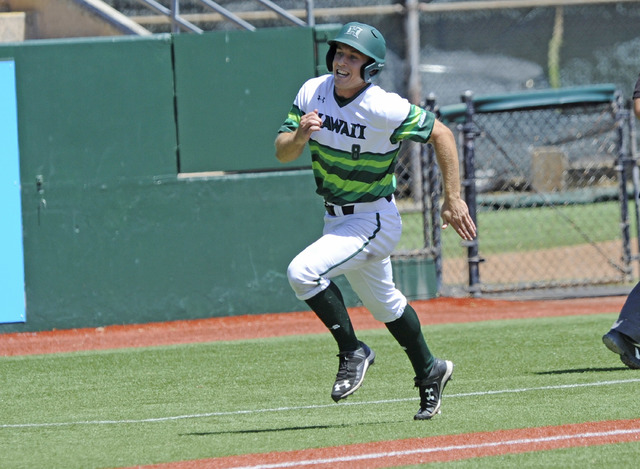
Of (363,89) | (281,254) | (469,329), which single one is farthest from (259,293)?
(363,89)

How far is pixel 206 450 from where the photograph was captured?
18.2ft

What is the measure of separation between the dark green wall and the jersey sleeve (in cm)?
594

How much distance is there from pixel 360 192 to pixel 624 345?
2.05 metres

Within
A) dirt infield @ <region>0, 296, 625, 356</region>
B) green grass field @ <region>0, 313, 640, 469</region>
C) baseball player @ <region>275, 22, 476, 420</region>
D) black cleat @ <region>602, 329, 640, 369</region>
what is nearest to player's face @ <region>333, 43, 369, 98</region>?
baseball player @ <region>275, 22, 476, 420</region>

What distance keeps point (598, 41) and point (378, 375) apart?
16.1 metres

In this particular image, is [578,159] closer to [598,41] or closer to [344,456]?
[598,41]

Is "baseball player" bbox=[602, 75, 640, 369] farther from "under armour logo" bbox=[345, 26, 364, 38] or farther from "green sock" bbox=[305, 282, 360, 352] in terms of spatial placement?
"under armour logo" bbox=[345, 26, 364, 38]

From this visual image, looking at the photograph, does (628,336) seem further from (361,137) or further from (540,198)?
(540,198)

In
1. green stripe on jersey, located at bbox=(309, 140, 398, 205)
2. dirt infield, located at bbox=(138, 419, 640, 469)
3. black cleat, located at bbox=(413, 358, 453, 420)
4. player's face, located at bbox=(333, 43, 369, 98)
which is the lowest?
dirt infield, located at bbox=(138, 419, 640, 469)

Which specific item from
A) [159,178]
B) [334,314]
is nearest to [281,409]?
[334,314]

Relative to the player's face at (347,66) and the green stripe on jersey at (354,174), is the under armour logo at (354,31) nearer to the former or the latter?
the player's face at (347,66)

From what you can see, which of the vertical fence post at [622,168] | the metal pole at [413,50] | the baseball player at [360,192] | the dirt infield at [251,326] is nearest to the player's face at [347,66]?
the baseball player at [360,192]

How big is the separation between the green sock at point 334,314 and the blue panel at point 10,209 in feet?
20.7

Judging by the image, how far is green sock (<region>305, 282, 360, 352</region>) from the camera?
6.07 metres
